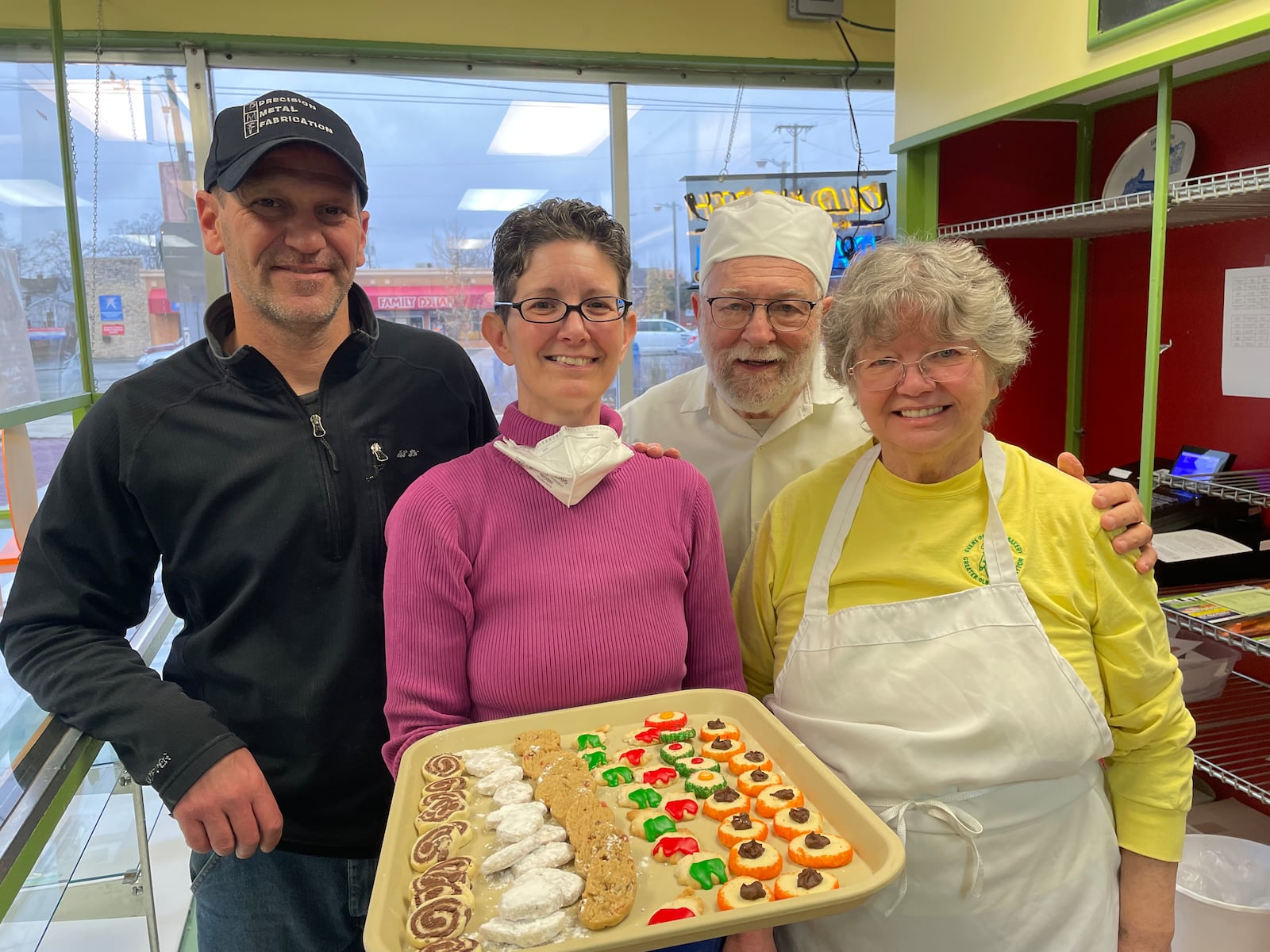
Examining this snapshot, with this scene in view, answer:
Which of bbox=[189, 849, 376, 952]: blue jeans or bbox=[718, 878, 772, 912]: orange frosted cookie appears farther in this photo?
bbox=[189, 849, 376, 952]: blue jeans

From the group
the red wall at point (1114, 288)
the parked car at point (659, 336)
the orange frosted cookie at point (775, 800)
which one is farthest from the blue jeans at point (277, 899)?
the parked car at point (659, 336)

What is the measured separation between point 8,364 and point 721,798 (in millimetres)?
2053

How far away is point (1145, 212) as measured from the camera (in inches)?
101

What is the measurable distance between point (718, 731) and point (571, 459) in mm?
486

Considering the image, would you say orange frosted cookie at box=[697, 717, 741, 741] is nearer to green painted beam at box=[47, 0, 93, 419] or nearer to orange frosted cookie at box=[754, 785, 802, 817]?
orange frosted cookie at box=[754, 785, 802, 817]

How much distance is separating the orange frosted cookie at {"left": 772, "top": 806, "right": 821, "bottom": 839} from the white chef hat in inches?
46.4

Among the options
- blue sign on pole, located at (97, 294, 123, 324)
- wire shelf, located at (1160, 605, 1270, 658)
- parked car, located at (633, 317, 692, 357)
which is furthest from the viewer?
parked car, located at (633, 317, 692, 357)

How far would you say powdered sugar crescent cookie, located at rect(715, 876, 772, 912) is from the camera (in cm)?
98

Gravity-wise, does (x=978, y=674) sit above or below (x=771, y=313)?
below

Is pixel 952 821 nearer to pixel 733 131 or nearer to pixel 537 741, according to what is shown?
pixel 537 741

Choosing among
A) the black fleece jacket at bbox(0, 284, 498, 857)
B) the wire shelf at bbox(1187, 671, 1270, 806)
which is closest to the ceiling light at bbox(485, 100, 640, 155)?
the black fleece jacket at bbox(0, 284, 498, 857)

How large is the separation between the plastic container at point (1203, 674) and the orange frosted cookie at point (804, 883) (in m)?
2.23

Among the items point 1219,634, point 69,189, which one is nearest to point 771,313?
point 1219,634

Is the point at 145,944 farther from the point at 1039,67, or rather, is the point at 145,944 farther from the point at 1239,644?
the point at 1039,67
